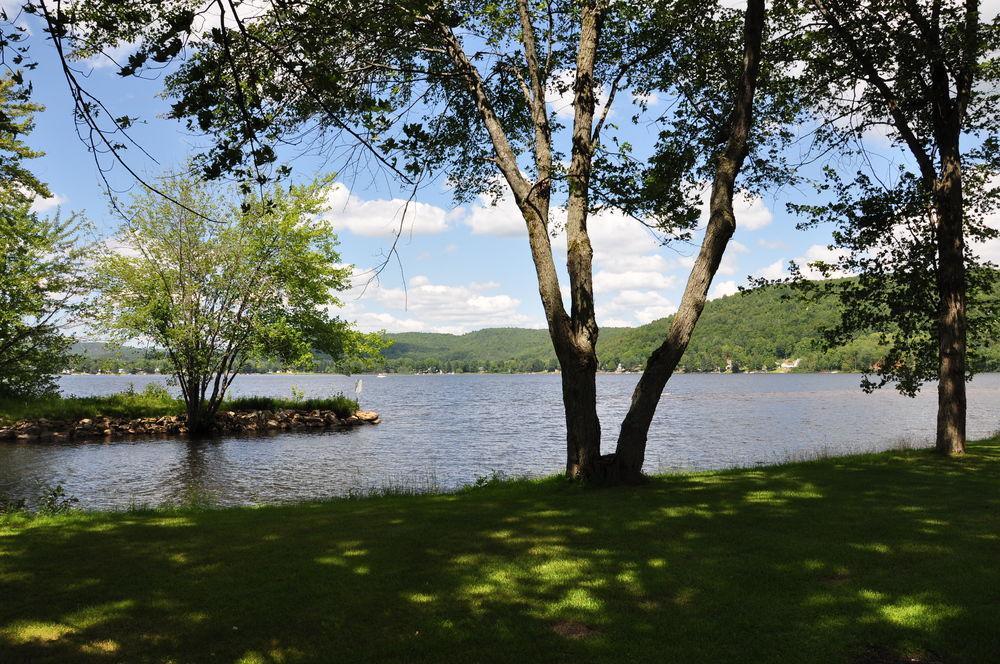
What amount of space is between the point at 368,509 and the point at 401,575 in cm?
404

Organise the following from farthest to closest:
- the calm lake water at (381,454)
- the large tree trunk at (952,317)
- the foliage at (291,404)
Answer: the foliage at (291,404)
the calm lake water at (381,454)
the large tree trunk at (952,317)

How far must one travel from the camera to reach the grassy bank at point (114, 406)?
32812mm

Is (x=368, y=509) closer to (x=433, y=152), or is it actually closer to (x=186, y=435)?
(x=433, y=152)

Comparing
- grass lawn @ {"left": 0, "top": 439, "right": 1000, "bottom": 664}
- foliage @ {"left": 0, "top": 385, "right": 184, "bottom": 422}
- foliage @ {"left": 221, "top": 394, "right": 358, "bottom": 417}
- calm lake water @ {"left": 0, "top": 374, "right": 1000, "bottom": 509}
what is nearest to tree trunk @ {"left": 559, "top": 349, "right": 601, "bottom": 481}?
grass lawn @ {"left": 0, "top": 439, "right": 1000, "bottom": 664}

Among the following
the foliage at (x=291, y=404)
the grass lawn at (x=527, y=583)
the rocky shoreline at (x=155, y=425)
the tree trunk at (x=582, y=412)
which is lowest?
the rocky shoreline at (x=155, y=425)

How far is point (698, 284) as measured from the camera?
453 inches

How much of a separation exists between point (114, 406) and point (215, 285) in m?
9.83

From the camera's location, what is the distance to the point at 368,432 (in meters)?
37.4

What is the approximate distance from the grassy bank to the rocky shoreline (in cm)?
65

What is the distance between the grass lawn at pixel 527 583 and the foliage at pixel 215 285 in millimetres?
22913

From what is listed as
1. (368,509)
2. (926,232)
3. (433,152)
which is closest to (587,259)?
(433,152)

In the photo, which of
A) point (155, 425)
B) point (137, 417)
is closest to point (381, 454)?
point (155, 425)

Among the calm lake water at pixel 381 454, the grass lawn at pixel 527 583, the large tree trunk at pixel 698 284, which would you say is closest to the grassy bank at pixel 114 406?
the calm lake water at pixel 381 454

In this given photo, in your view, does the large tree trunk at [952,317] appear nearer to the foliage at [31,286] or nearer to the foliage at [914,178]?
the foliage at [914,178]
